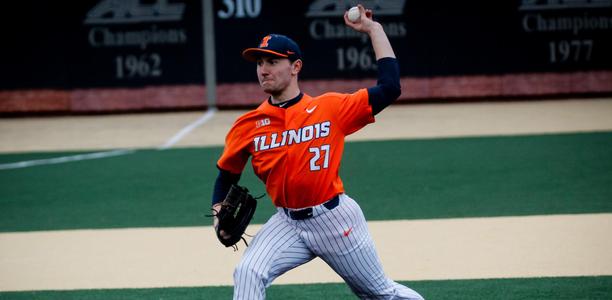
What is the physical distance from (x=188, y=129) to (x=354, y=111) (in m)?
12.6

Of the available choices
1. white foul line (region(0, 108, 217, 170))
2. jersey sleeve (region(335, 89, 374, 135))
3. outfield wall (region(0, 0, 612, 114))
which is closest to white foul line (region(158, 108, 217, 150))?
white foul line (region(0, 108, 217, 170))

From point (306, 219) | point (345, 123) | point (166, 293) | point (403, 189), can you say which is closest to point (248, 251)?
point (306, 219)

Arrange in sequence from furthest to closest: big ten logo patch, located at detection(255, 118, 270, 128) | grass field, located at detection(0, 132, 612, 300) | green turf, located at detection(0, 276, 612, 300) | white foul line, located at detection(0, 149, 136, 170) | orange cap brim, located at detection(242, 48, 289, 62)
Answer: white foul line, located at detection(0, 149, 136, 170) → grass field, located at detection(0, 132, 612, 300) → green turf, located at detection(0, 276, 612, 300) → big ten logo patch, located at detection(255, 118, 270, 128) → orange cap brim, located at detection(242, 48, 289, 62)

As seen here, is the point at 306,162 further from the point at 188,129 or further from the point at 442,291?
the point at 188,129

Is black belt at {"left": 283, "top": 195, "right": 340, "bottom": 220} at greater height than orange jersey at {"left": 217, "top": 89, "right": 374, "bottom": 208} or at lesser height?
lesser

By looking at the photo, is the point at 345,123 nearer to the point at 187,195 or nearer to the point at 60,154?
the point at 187,195

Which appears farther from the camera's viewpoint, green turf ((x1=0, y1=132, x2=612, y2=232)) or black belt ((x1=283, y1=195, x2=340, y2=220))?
green turf ((x1=0, y1=132, x2=612, y2=232))

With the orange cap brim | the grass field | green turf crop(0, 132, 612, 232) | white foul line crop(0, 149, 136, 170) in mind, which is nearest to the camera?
the orange cap brim

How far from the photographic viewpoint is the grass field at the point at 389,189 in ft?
22.7

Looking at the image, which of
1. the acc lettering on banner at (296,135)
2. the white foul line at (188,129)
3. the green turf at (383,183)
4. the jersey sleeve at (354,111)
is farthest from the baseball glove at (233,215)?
the white foul line at (188,129)

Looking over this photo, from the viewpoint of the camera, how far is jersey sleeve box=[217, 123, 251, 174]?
5.11 meters

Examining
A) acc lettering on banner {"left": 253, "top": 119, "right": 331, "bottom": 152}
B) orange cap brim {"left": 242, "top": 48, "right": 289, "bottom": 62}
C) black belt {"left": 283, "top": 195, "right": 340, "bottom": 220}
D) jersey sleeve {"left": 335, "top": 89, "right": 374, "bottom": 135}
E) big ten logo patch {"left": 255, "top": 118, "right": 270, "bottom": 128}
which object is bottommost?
black belt {"left": 283, "top": 195, "right": 340, "bottom": 220}

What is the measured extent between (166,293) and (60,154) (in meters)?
8.21

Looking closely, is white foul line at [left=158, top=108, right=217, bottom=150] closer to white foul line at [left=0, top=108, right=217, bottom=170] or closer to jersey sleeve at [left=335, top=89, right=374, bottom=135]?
white foul line at [left=0, top=108, right=217, bottom=170]
